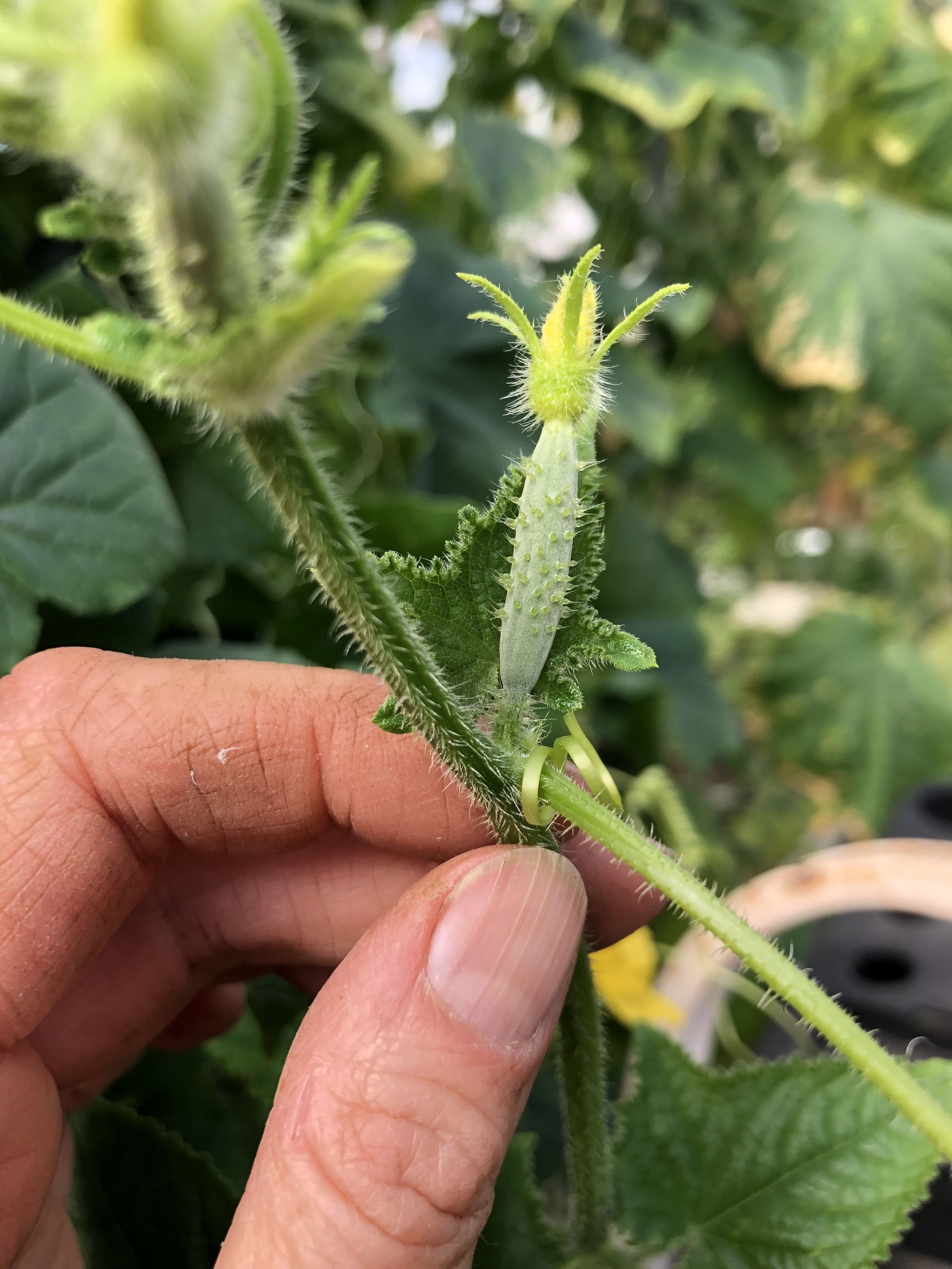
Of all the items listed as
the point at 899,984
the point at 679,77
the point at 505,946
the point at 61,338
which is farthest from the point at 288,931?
the point at 679,77

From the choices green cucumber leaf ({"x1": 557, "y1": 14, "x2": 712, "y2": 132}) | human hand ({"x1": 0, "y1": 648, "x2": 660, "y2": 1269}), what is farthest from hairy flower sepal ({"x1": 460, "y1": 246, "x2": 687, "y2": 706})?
green cucumber leaf ({"x1": 557, "y1": 14, "x2": 712, "y2": 132})

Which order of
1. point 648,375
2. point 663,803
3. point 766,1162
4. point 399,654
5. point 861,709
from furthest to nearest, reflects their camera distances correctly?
point 861,709
point 648,375
point 663,803
point 766,1162
point 399,654

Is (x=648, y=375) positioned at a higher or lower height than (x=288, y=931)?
higher

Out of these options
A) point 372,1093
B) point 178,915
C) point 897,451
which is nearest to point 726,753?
point 897,451

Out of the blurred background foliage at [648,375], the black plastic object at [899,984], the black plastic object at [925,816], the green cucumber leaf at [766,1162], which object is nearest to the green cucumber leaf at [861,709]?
the blurred background foliage at [648,375]

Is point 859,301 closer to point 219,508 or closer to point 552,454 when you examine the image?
point 219,508

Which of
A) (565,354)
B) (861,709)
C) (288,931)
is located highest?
(565,354)

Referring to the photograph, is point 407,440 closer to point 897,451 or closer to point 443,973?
point 443,973

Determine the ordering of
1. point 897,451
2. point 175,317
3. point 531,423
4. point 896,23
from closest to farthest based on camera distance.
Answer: point 175,317 → point 531,423 → point 896,23 → point 897,451
